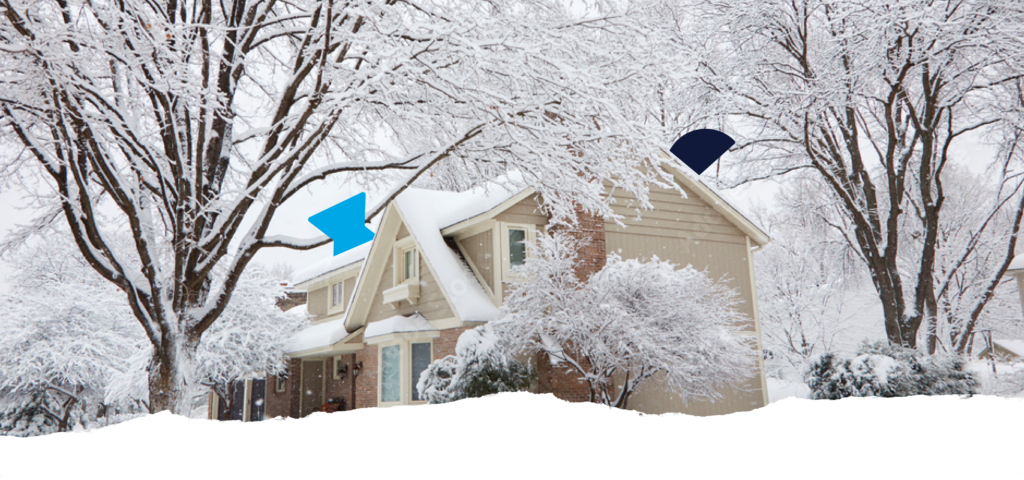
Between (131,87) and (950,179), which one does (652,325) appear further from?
(950,179)

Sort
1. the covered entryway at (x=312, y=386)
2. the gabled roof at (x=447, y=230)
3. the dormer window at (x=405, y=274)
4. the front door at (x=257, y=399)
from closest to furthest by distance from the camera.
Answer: the gabled roof at (x=447, y=230), the dormer window at (x=405, y=274), the covered entryway at (x=312, y=386), the front door at (x=257, y=399)

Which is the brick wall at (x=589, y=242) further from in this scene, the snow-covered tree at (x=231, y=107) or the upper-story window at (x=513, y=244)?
the snow-covered tree at (x=231, y=107)

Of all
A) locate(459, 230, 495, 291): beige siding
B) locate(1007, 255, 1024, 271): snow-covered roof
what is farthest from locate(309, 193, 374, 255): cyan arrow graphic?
locate(1007, 255, 1024, 271): snow-covered roof

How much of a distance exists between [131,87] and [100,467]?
5.99m

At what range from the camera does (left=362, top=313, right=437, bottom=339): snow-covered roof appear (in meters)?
14.1

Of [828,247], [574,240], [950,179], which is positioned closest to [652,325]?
[574,240]

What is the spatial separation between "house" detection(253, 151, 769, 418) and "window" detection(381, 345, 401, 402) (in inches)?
1.0

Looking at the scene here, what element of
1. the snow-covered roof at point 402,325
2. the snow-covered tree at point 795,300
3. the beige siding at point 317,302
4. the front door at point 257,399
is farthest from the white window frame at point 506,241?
the front door at point 257,399

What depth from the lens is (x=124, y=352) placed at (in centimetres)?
1862

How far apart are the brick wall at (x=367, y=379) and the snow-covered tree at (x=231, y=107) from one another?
33.8 ft

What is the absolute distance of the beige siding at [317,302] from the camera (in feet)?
71.9

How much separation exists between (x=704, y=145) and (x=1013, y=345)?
20.1 m

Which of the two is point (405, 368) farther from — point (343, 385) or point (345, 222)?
point (345, 222)

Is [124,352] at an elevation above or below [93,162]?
below
